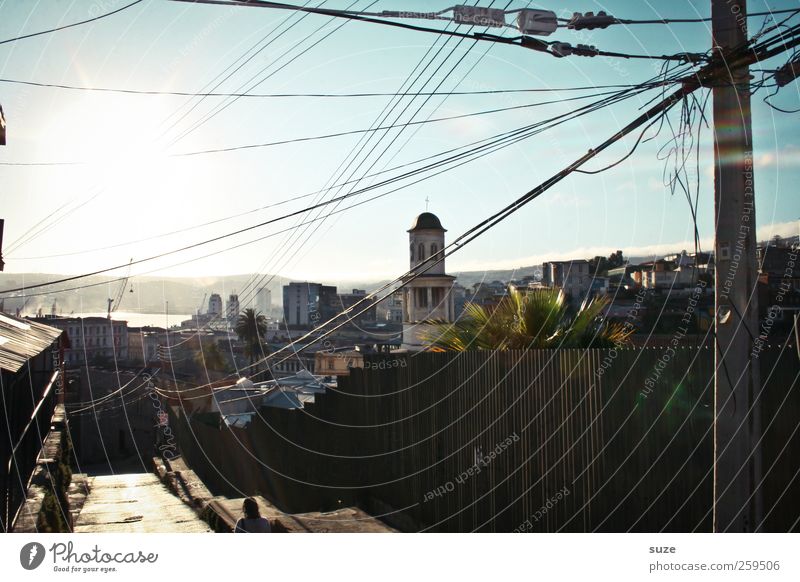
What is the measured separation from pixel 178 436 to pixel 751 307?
14622 millimetres

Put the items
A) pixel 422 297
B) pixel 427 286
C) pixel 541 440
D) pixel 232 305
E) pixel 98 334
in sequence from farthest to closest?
pixel 422 297 < pixel 427 286 < pixel 98 334 < pixel 232 305 < pixel 541 440

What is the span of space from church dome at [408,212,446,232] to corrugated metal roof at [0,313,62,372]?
8662 millimetres

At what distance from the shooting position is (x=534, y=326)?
754 cm

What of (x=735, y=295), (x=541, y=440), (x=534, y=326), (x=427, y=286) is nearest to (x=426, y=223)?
(x=427, y=286)

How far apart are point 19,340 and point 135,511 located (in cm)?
474

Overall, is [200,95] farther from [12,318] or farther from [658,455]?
[658,455]

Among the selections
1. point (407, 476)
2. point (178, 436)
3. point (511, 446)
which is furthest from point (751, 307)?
point (178, 436)

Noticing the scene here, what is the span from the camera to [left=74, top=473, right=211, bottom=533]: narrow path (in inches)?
344

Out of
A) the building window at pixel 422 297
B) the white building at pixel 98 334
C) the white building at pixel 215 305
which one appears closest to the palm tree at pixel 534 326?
the white building at pixel 215 305

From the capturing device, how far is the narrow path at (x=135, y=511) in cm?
873

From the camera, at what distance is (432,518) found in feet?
26.6

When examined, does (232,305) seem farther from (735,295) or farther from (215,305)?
(735,295)
